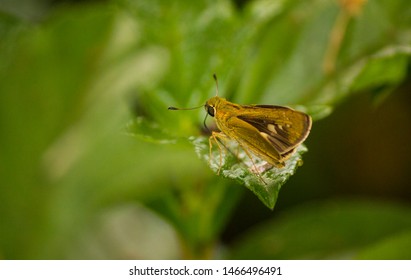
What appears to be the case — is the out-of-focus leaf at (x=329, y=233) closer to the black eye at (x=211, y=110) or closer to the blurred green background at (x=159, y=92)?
the blurred green background at (x=159, y=92)

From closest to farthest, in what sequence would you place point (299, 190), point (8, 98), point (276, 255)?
point (8, 98), point (276, 255), point (299, 190)

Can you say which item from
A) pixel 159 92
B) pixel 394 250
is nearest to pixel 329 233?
pixel 394 250

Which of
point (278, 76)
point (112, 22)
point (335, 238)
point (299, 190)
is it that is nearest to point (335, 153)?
point (299, 190)

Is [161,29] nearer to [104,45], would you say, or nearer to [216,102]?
[104,45]

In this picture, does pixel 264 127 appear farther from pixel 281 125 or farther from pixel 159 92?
pixel 159 92

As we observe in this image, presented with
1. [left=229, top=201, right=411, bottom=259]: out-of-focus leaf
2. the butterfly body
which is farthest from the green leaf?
[left=229, top=201, right=411, bottom=259]: out-of-focus leaf
